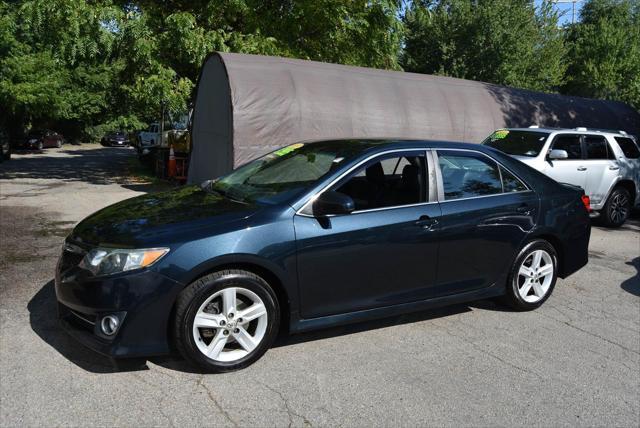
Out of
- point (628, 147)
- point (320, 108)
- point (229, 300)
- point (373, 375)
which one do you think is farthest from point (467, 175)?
point (320, 108)

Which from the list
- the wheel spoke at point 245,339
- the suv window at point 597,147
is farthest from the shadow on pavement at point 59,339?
the suv window at point 597,147

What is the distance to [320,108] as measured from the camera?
41.2ft

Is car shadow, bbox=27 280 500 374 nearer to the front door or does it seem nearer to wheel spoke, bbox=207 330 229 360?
wheel spoke, bbox=207 330 229 360

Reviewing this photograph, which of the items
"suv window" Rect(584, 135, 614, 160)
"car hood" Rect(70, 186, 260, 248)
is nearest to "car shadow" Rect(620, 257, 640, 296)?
"suv window" Rect(584, 135, 614, 160)

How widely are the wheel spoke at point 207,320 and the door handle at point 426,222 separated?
1715 mm

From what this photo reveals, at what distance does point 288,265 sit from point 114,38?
12.9 m

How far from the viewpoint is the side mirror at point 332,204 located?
4016mm

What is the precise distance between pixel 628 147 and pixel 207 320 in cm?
975

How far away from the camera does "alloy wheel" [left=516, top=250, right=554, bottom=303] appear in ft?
17.3

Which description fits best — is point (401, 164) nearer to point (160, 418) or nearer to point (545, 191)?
point (545, 191)

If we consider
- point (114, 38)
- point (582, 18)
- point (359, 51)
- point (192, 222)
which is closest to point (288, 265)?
point (192, 222)

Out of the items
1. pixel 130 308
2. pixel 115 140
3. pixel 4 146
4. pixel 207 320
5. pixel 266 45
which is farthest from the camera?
pixel 115 140

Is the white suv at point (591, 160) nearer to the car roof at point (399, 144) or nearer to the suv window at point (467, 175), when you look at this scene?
the suv window at point (467, 175)

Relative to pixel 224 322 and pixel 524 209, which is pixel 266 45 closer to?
pixel 524 209
